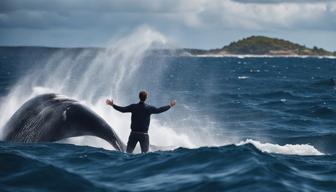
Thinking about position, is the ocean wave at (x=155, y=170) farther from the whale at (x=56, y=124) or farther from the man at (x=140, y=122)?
the man at (x=140, y=122)

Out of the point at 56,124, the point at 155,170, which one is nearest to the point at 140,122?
the point at 56,124

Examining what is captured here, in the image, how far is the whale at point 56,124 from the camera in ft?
53.0

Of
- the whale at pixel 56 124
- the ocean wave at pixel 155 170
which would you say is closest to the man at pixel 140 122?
the whale at pixel 56 124


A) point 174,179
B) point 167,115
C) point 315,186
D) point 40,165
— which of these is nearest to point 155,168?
point 174,179

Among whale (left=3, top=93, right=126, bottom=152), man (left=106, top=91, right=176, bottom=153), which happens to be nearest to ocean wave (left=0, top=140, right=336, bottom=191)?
whale (left=3, top=93, right=126, bottom=152)

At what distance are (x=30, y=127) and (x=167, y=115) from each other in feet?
51.4

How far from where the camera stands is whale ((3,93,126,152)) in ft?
53.0

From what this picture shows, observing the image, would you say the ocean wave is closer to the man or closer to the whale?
the whale

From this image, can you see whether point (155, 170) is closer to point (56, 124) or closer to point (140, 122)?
point (140, 122)

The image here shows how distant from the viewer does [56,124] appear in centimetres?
1608

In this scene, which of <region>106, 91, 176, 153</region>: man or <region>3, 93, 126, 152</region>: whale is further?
<region>106, 91, 176, 153</region>: man

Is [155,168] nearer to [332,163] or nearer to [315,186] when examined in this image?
[315,186]

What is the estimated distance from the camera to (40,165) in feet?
43.2

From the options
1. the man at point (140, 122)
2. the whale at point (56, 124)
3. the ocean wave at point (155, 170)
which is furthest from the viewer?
the man at point (140, 122)
